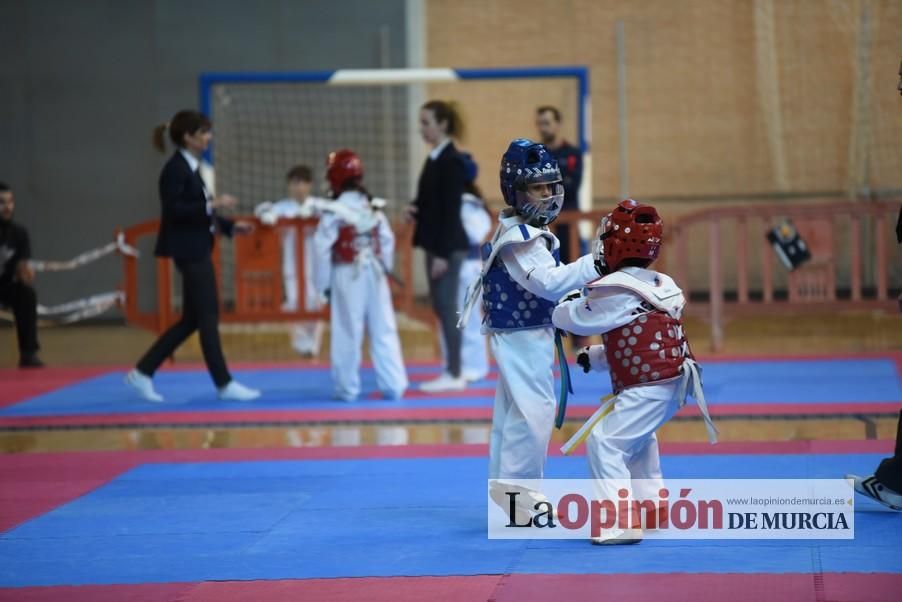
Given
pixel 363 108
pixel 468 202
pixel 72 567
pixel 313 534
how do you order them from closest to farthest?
pixel 72 567 → pixel 313 534 → pixel 468 202 → pixel 363 108

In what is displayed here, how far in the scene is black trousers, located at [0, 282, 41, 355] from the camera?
35.9ft

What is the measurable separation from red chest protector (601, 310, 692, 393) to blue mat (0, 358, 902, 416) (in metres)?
3.50

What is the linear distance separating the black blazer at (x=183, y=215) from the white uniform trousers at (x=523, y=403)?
143 inches

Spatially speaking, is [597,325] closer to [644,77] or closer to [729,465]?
[729,465]

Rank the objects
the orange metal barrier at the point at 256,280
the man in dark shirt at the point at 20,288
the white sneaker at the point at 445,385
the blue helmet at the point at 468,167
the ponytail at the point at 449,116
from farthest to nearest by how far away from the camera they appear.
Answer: the man in dark shirt at the point at 20,288 < the orange metal barrier at the point at 256,280 < the white sneaker at the point at 445,385 < the blue helmet at the point at 468,167 < the ponytail at the point at 449,116

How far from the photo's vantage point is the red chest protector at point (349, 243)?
824 centimetres

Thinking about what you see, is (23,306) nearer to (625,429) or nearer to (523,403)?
(523,403)

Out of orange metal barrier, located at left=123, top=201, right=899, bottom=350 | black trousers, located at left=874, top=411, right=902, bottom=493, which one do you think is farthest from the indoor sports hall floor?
orange metal barrier, located at left=123, top=201, right=899, bottom=350

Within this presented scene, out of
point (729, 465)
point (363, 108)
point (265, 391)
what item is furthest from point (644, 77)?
point (729, 465)

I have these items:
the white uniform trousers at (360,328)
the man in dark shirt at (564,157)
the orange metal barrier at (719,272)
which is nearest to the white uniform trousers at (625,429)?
the white uniform trousers at (360,328)

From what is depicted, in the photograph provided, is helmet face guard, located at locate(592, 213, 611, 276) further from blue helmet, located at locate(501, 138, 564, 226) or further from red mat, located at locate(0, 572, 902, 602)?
red mat, located at locate(0, 572, 902, 602)

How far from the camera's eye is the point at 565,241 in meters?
10.8

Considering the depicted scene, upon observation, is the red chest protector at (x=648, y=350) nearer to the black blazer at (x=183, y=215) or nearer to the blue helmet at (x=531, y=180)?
the blue helmet at (x=531, y=180)

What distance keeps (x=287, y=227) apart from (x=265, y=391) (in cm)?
234
